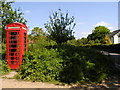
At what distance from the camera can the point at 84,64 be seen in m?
4.81

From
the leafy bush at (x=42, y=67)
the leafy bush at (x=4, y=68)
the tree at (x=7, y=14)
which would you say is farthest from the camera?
the tree at (x=7, y=14)

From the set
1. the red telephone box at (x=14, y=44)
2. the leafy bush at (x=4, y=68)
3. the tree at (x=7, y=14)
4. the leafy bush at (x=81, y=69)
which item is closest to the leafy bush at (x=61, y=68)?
the leafy bush at (x=81, y=69)

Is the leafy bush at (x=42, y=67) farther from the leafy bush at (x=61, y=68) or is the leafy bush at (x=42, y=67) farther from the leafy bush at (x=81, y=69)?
the leafy bush at (x=81, y=69)

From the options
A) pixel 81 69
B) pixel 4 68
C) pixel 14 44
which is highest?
pixel 14 44

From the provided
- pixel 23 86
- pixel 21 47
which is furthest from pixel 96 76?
pixel 21 47

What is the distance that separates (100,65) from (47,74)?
2.26 meters

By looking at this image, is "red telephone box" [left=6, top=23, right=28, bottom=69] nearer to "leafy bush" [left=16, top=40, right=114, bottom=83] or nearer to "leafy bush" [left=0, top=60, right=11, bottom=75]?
"leafy bush" [left=0, top=60, right=11, bottom=75]

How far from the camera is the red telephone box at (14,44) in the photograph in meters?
5.69

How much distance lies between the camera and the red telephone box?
5689 millimetres

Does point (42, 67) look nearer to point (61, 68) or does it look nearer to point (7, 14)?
point (61, 68)

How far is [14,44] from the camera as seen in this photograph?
227 inches

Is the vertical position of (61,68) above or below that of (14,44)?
below

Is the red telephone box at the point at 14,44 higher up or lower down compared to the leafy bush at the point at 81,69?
higher up

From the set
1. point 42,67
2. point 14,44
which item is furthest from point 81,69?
point 14,44
